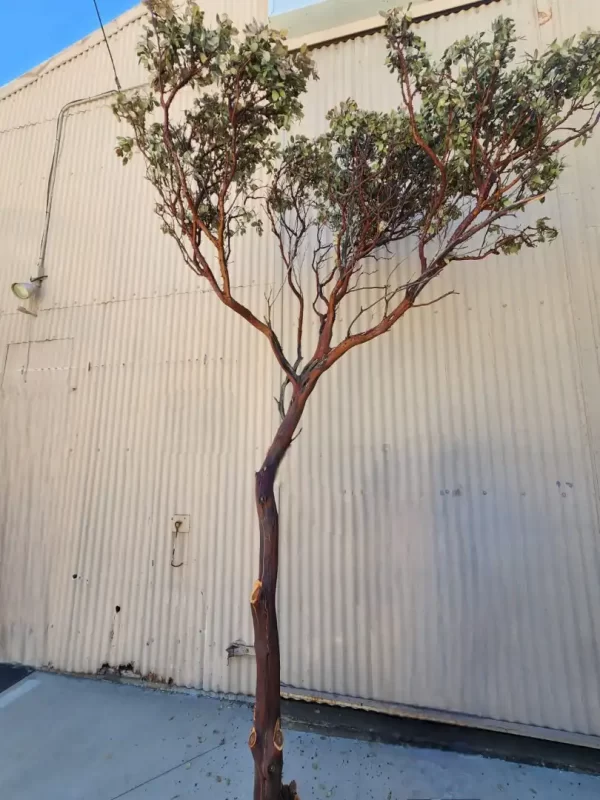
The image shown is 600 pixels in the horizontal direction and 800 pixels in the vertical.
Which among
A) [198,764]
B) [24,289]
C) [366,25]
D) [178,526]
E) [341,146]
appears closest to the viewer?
[198,764]

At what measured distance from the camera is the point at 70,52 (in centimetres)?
603

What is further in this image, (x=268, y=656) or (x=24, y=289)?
(x=24, y=289)

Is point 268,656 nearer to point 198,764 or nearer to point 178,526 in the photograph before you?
point 198,764

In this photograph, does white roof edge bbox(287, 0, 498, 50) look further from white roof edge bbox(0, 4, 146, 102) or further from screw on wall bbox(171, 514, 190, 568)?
screw on wall bbox(171, 514, 190, 568)

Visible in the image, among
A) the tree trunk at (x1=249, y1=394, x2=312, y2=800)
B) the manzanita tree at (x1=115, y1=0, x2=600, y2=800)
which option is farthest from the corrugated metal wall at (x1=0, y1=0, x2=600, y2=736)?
the tree trunk at (x1=249, y1=394, x2=312, y2=800)

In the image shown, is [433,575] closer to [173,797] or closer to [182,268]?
[173,797]

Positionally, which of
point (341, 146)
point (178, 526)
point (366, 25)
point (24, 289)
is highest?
point (366, 25)

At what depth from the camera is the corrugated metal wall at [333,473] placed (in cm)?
359

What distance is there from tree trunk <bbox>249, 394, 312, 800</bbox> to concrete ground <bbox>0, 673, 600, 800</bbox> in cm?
78

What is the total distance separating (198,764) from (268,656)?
1438mm

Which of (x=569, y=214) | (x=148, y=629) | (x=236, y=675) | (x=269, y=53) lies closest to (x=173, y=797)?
(x=236, y=675)

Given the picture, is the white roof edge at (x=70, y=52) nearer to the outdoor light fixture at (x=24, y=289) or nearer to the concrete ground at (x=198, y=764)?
the outdoor light fixture at (x=24, y=289)

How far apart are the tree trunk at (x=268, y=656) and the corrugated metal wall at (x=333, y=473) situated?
1.66 meters

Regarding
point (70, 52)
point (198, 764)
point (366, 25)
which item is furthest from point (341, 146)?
point (70, 52)
